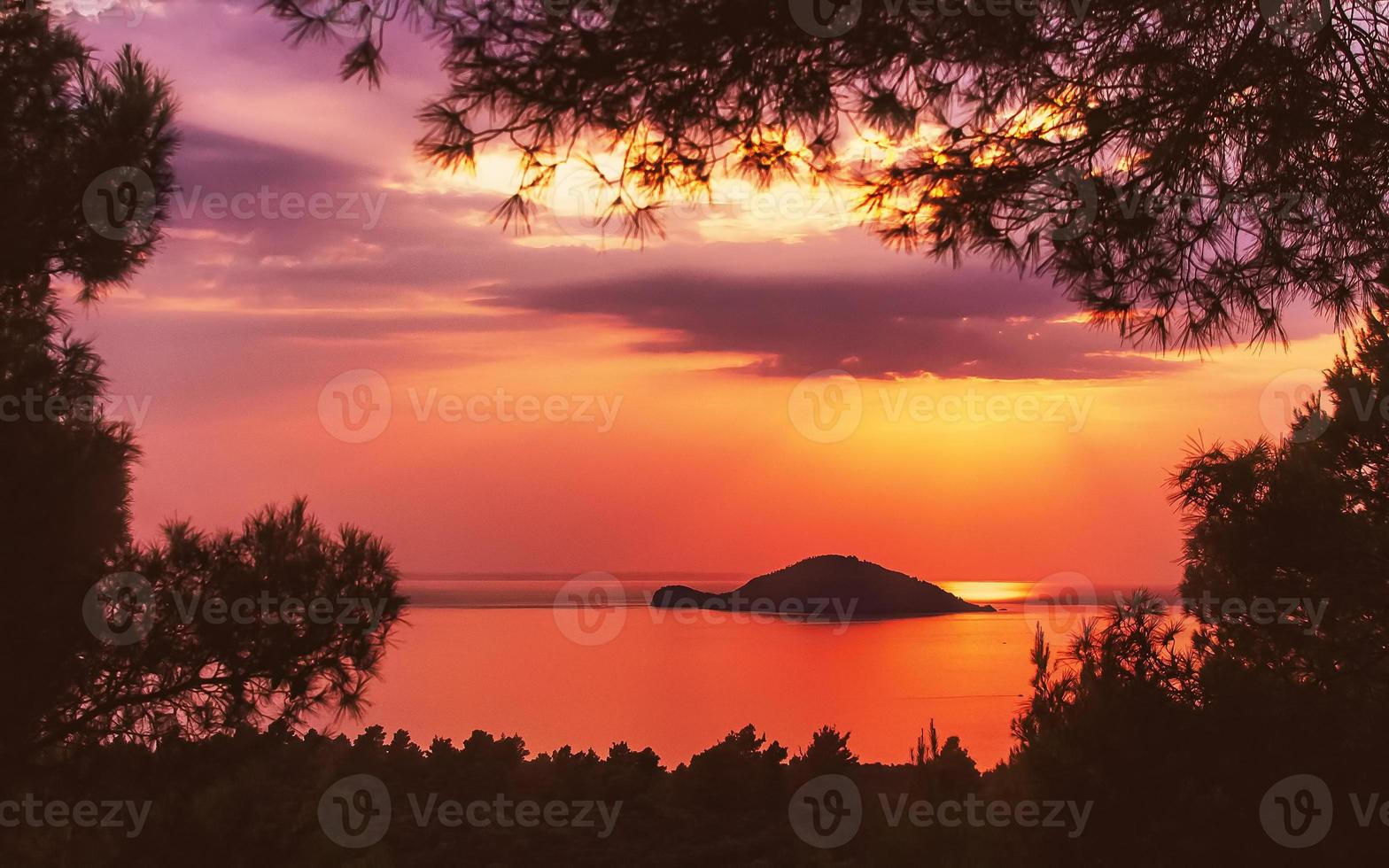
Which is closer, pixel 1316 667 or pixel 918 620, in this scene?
pixel 1316 667

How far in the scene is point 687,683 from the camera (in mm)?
18219

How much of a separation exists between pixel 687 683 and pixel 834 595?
20337mm

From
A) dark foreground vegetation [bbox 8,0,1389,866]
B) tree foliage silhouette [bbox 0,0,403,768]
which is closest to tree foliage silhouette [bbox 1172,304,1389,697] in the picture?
dark foreground vegetation [bbox 8,0,1389,866]

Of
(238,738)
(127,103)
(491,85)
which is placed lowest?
(238,738)

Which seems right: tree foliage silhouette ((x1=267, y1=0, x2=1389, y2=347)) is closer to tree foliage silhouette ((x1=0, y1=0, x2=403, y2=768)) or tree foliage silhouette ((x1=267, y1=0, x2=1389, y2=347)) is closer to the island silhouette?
tree foliage silhouette ((x1=0, y1=0, x2=403, y2=768))

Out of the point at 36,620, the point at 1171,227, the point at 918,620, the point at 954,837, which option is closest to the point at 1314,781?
the point at 954,837

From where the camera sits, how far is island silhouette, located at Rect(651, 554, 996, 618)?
35375mm

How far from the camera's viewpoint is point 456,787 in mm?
7688

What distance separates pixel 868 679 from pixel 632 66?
1761 centimetres

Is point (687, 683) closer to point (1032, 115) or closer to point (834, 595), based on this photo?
point (1032, 115)

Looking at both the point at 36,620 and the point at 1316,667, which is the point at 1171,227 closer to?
the point at 1316,667

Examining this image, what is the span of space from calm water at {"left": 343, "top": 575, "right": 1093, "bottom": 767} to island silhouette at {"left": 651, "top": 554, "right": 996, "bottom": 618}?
1.87 metres

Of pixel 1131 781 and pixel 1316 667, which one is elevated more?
pixel 1316 667

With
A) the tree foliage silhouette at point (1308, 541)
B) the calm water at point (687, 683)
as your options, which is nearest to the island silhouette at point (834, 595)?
the calm water at point (687, 683)
